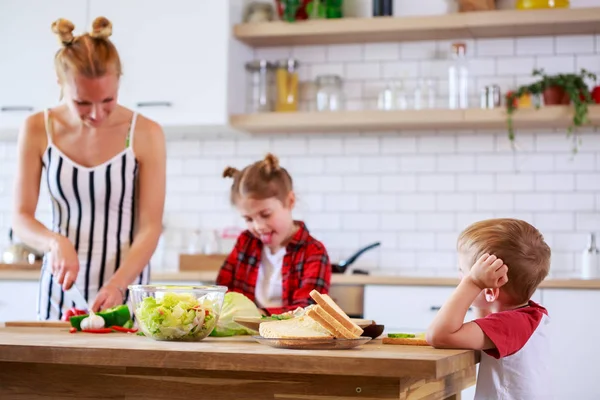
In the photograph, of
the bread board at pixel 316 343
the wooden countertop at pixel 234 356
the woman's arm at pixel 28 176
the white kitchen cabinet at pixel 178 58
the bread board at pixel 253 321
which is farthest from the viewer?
the white kitchen cabinet at pixel 178 58

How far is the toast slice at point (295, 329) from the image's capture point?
73.7 inches

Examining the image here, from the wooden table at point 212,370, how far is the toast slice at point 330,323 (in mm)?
40

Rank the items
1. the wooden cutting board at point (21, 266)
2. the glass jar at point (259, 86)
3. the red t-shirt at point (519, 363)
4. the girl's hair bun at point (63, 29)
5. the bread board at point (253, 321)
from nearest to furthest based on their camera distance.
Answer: the red t-shirt at point (519, 363) < the bread board at point (253, 321) < the girl's hair bun at point (63, 29) < the wooden cutting board at point (21, 266) < the glass jar at point (259, 86)

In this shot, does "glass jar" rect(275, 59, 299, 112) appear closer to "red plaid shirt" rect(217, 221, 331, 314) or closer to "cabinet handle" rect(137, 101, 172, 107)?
"cabinet handle" rect(137, 101, 172, 107)

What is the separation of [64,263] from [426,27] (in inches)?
104

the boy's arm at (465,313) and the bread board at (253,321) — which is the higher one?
the boy's arm at (465,313)

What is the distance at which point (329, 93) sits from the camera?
4.84 metres

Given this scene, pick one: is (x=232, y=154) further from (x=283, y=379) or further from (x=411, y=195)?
(x=283, y=379)

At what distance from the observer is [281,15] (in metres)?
4.94

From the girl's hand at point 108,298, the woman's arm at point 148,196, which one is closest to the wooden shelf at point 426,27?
the woman's arm at point 148,196

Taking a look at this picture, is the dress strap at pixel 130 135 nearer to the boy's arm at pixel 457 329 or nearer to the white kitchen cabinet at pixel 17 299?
the boy's arm at pixel 457 329

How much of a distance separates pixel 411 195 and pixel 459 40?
0.82 meters

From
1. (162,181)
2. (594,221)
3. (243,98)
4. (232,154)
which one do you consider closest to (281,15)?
(243,98)

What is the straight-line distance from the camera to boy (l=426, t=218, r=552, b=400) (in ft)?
6.35
